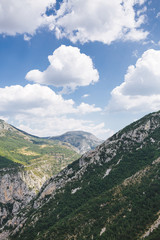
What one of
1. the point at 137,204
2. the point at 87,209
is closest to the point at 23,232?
the point at 87,209

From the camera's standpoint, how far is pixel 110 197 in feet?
352

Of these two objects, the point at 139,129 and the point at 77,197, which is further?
the point at 139,129

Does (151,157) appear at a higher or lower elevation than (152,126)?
lower

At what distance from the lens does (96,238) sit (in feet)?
258

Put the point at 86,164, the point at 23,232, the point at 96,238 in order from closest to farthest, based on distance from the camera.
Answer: the point at 96,238
the point at 23,232
the point at 86,164

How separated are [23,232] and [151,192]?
319 feet

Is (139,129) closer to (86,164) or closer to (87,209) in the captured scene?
(86,164)

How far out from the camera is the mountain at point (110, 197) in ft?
265

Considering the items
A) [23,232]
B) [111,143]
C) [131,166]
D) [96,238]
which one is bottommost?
[23,232]

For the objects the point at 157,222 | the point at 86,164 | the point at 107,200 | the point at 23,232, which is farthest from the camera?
the point at 86,164

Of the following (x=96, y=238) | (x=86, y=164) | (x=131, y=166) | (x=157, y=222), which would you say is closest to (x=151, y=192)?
(x=157, y=222)

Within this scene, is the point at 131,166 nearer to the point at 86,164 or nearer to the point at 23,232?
the point at 86,164

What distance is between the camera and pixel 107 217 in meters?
90.3

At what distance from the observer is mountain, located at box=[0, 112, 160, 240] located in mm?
80875
